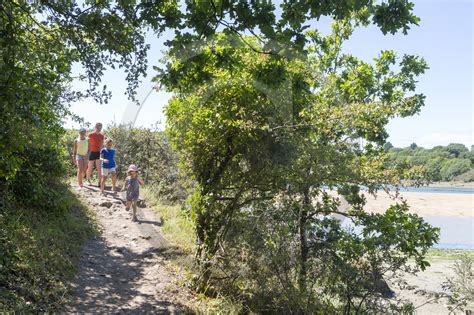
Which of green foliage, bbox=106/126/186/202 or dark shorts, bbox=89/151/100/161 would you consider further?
green foliage, bbox=106/126/186/202

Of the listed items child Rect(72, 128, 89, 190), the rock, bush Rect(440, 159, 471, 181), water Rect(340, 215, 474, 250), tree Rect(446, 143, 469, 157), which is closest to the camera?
the rock

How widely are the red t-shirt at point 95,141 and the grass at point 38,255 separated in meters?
3.49

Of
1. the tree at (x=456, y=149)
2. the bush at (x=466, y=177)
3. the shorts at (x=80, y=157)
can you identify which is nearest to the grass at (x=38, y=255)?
the shorts at (x=80, y=157)

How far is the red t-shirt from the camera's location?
431 inches

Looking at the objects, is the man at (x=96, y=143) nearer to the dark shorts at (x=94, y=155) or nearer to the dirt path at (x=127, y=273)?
the dark shorts at (x=94, y=155)

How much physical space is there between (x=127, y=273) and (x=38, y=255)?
58.3 inches

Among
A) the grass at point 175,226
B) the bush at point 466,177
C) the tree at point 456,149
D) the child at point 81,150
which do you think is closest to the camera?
the grass at point 175,226

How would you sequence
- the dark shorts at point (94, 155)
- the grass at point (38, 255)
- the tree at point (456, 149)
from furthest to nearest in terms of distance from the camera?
the tree at point (456, 149)
the dark shorts at point (94, 155)
the grass at point (38, 255)

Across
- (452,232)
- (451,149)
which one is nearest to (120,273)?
(452,232)

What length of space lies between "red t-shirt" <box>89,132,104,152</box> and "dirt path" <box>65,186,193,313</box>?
2601 mm

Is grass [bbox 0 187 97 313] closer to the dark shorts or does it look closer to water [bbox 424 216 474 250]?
the dark shorts

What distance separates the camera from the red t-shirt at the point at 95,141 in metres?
10.9

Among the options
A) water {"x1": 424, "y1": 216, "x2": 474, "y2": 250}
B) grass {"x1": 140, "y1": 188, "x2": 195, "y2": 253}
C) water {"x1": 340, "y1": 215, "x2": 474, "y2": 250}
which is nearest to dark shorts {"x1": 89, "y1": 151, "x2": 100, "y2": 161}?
grass {"x1": 140, "y1": 188, "x2": 195, "y2": 253}

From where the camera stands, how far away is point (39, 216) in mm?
6914
